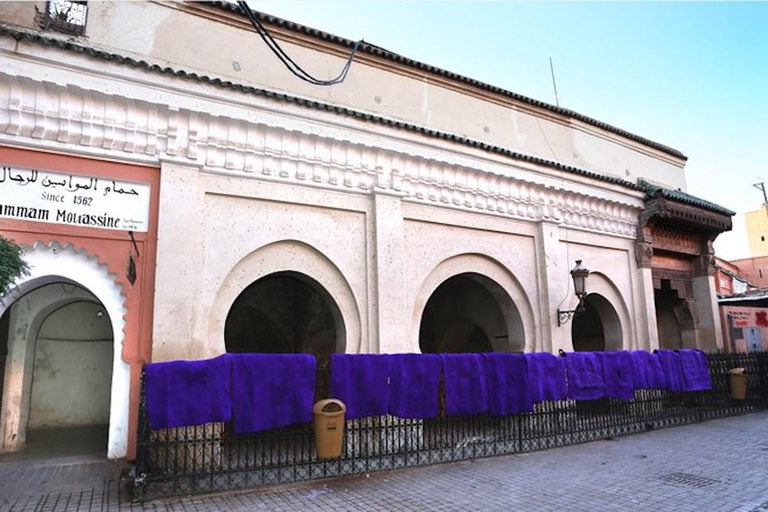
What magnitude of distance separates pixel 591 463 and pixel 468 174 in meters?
5.63

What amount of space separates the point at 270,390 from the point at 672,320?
13147mm

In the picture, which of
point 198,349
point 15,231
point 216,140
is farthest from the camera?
point 216,140

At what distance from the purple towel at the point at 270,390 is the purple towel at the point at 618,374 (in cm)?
609

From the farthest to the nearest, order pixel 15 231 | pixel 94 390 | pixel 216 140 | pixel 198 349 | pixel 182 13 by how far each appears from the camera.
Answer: pixel 94 390
pixel 182 13
pixel 216 140
pixel 198 349
pixel 15 231

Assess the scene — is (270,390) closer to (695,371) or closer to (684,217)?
(695,371)

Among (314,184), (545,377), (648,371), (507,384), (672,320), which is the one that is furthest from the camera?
(672,320)

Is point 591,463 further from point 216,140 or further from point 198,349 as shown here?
point 216,140

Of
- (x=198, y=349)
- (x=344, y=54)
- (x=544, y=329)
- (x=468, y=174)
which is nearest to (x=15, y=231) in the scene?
(x=198, y=349)

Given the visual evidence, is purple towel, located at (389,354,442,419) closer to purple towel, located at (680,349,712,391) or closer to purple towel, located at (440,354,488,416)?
purple towel, located at (440,354,488,416)

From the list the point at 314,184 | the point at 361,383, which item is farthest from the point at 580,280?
the point at 314,184

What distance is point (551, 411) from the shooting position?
9148mm

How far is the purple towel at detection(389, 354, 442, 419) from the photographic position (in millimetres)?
7871

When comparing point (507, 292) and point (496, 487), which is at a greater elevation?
point (507, 292)

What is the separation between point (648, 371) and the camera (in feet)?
35.2
